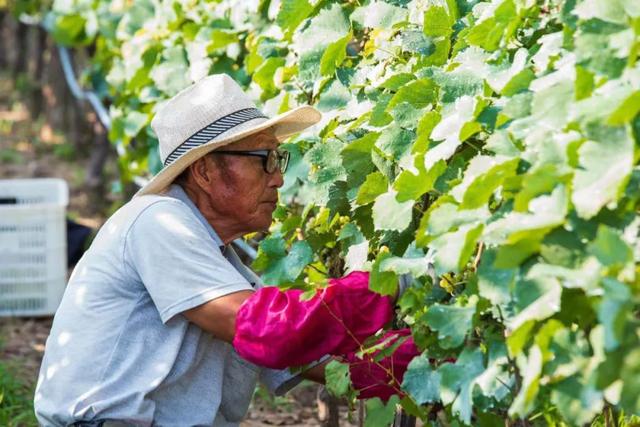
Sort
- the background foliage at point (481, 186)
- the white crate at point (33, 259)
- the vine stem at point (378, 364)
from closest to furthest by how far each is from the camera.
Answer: the background foliage at point (481, 186), the vine stem at point (378, 364), the white crate at point (33, 259)

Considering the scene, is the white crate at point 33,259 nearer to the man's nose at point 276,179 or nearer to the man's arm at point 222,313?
the man's nose at point 276,179

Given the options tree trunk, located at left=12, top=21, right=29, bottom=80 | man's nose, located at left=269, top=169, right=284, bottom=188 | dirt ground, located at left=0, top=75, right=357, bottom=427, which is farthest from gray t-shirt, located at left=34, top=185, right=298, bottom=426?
tree trunk, located at left=12, top=21, right=29, bottom=80

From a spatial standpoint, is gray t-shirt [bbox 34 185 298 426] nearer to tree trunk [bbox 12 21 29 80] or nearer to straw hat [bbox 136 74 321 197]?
straw hat [bbox 136 74 321 197]

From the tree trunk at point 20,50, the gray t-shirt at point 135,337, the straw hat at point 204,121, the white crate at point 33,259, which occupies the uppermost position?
the straw hat at point 204,121

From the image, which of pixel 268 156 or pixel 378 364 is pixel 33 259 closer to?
pixel 268 156

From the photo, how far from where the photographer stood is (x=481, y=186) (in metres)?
2.15

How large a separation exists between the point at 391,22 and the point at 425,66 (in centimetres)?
23

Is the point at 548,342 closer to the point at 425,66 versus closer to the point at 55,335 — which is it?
the point at 425,66

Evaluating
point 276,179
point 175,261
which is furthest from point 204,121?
point 175,261

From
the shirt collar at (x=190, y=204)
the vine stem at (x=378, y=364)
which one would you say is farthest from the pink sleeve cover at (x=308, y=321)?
the shirt collar at (x=190, y=204)

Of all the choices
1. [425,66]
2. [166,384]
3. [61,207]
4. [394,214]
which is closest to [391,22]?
[425,66]

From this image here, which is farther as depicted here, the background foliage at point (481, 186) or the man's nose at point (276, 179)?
the man's nose at point (276, 179)

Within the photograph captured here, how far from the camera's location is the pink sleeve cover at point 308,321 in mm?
2672

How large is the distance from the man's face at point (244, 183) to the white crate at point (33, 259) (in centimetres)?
345
